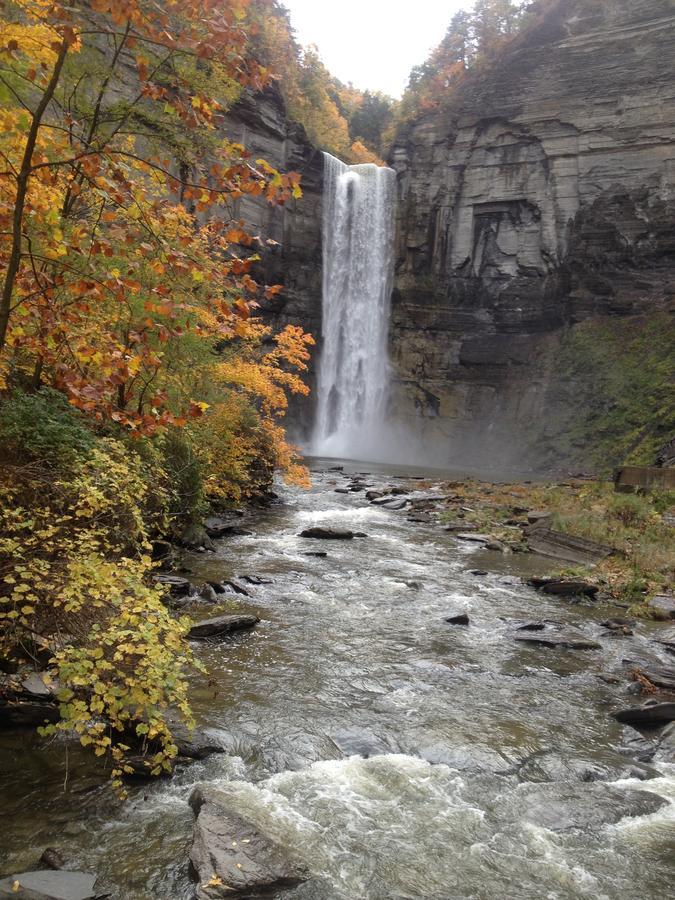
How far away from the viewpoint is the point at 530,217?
39.3 m

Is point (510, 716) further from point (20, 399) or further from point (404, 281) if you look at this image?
point (404, 281)

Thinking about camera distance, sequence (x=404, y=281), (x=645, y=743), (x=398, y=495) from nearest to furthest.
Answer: (x=645, y=743) < (x=398, y=495) < (x=404, y=281)

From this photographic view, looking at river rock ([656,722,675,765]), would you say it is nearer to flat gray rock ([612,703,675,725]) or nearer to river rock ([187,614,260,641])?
flat gray rock ([612,703,675,725])

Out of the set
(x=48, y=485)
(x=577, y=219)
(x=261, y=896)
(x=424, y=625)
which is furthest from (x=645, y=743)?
(x=577, y=219)

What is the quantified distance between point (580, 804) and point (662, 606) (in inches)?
218

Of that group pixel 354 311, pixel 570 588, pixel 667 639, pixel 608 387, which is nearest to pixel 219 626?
pixel 667 639

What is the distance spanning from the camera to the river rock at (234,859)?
3.43 m

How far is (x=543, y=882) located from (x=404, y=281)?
135 ft

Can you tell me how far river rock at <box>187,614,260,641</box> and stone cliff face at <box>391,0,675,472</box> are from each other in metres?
32.1

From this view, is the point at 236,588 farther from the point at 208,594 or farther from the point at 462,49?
the point at 462,49

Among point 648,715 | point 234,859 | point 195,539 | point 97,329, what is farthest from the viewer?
point 195,539

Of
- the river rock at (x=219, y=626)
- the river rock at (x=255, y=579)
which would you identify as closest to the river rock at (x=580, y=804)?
the river rock at (x=219, y=626)

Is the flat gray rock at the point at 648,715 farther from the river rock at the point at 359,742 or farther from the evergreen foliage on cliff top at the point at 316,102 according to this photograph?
the evergreen foliage on cliff top at the point at 316,102

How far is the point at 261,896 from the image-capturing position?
3.46m
